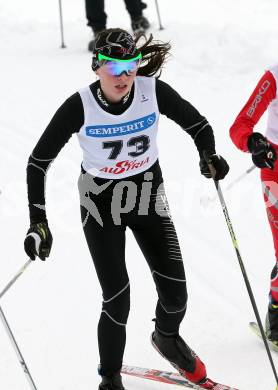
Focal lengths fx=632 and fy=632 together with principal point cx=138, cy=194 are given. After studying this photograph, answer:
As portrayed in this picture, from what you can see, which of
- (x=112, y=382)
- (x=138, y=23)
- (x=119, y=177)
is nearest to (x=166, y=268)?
(x=119, y=177)

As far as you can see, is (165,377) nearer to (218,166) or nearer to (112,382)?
(112,382)

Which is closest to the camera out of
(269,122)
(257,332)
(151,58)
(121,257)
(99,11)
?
(121,257)

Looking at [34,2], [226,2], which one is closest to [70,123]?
[226,2]

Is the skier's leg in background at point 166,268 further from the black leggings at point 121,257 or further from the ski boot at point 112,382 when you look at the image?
the ski boot at point 112,382

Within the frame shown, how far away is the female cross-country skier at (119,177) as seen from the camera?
3674 millimetres

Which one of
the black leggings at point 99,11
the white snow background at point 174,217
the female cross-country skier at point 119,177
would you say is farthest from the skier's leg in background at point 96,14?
the female cross-country skier at point 119,177

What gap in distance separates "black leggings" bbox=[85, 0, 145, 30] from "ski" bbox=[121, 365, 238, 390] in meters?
6.94

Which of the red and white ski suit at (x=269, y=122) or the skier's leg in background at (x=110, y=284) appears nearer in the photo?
the skier's leg in background at (x=110, y=284)

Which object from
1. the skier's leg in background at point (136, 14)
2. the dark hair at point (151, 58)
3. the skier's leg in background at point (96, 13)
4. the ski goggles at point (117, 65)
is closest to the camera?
the ski goggles at point (117, 65)

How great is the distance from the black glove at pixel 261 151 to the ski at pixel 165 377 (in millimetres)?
1485

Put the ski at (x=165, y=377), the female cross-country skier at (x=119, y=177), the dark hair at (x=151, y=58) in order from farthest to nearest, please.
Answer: the ski at (x=165, y=377) → the dark hair at (x=151, y=58) → the female cross-country skier at (x=119, y=177)

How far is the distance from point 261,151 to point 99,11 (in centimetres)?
682

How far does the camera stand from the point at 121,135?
377 cm

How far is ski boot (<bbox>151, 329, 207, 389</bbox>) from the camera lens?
13.6ft
